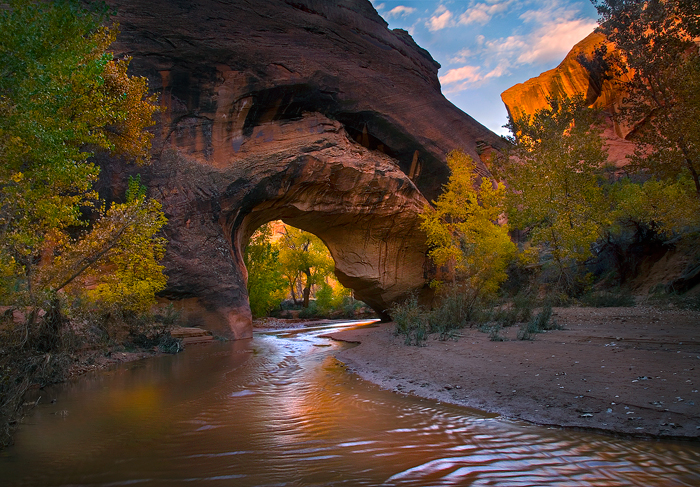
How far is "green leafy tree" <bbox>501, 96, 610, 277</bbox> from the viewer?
15469 millimetres

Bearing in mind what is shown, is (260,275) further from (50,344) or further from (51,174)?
(51,174)

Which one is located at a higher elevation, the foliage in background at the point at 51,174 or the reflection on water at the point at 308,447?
the foliage in background at the point at 51,174

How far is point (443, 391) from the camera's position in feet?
17.4

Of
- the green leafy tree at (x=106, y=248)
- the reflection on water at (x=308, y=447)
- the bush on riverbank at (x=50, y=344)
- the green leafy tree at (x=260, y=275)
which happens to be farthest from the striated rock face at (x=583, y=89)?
the reflection on water at (x=308, y=447)

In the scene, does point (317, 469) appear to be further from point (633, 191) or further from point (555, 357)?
point (633, 191)

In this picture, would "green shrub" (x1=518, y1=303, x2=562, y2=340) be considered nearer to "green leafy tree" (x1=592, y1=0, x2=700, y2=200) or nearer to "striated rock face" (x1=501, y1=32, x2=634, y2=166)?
"green leafy tree" (x1=592, y1=0, x2=700, y2=200)

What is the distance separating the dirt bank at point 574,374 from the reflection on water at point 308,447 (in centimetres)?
38

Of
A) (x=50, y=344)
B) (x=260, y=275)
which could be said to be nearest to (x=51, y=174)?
(x=50, y=344)

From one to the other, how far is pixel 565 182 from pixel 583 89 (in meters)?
30.0

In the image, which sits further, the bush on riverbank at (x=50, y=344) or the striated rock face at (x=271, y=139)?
the striated rock face at (x=271, y=139)

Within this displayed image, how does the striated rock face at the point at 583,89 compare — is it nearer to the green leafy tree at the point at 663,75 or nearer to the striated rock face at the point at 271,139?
the striated rock face at the point at 271,139

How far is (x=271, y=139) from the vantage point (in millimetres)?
17359

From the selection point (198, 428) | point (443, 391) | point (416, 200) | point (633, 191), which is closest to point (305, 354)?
point (443, 391)

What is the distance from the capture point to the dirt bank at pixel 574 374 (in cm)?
382
